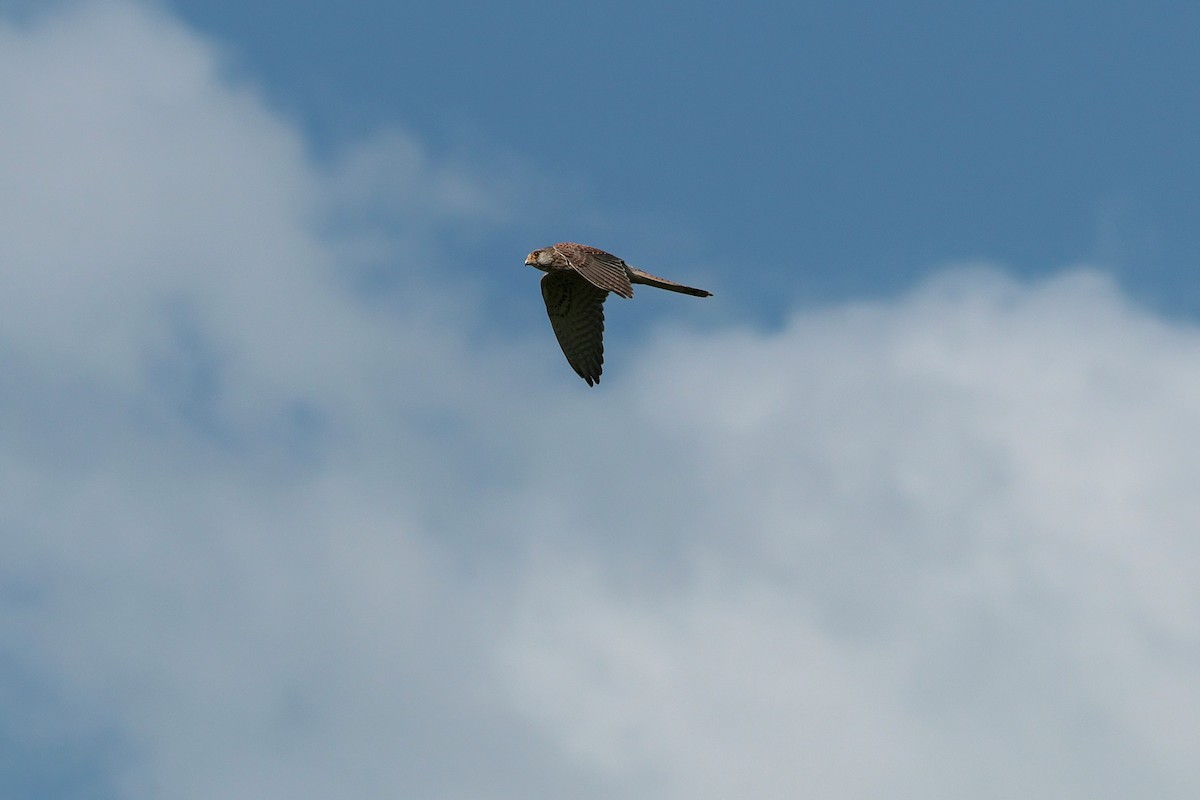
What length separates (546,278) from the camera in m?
30.5

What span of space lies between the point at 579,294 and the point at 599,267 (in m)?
3.03

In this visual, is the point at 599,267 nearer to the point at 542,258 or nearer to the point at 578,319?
the point at 542,258

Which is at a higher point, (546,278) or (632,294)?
(546,278)

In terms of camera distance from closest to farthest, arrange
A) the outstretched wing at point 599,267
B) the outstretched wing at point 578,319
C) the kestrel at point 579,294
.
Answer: the outstretched wing at point 599,267 < the kestrel at point 579,294 < the outstretched wing at point 578,319

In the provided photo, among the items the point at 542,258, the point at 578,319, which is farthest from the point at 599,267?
the point at 578,319

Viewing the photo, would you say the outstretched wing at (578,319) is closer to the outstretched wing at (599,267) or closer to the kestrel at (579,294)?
the kestrel at (579,294)

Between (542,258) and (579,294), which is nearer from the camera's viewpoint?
(542,258)

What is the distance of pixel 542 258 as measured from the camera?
94.7 ft

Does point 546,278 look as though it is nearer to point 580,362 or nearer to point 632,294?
point 580,362

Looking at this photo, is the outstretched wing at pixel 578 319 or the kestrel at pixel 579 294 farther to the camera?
the outstretched wing at pixel 578 319

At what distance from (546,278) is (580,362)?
1.82 m

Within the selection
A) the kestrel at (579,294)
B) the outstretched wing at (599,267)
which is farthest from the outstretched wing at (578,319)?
the outstretched wing at (599,267)

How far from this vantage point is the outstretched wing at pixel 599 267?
2678 centimetres

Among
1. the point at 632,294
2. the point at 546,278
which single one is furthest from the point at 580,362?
the point at 632,294
